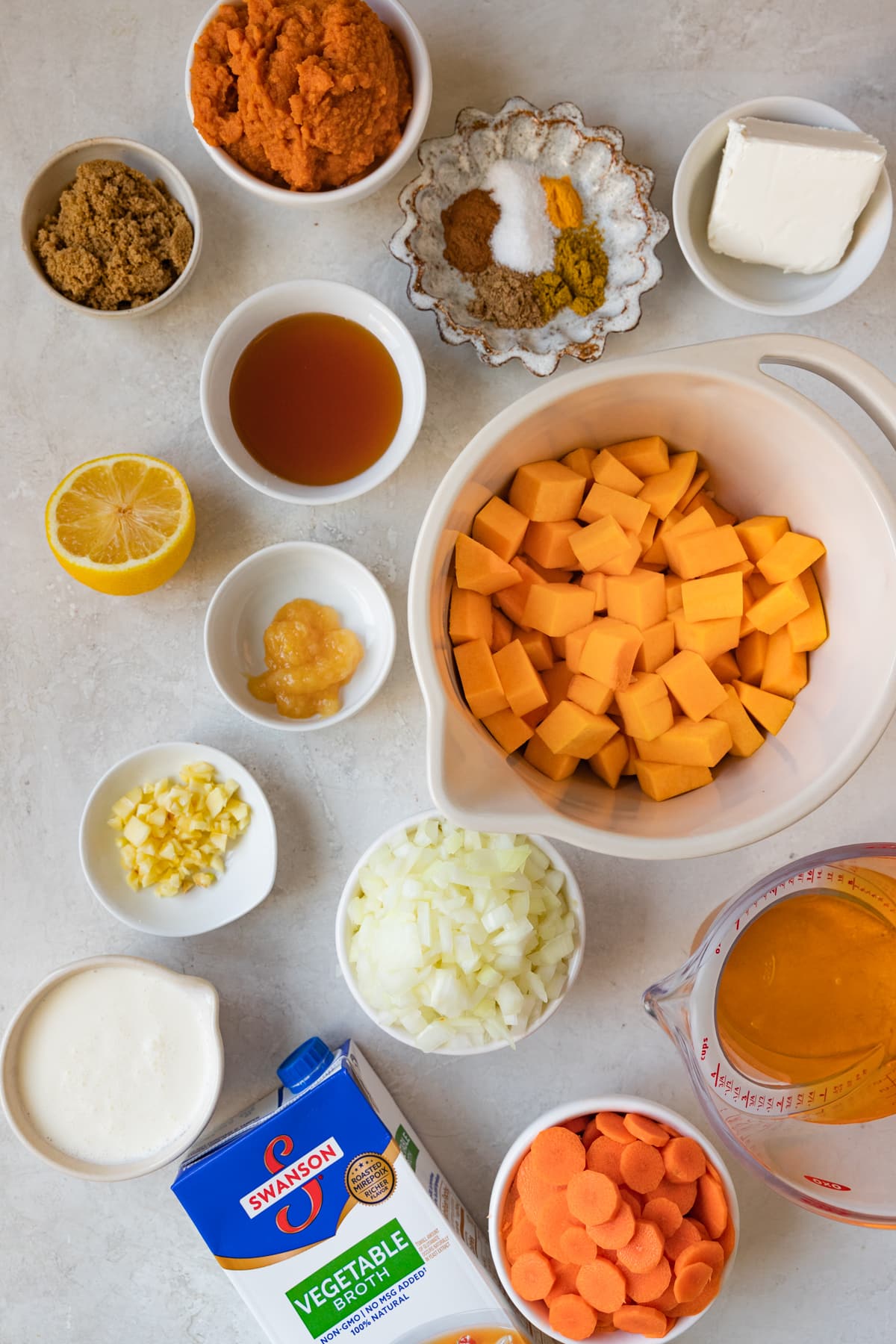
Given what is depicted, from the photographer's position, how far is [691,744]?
1.25 m

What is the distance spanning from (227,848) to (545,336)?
1.00m

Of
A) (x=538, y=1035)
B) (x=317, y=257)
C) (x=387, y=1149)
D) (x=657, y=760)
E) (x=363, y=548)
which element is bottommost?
(x=538, y=1035)

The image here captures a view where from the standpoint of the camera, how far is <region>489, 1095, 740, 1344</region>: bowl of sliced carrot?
140 cm

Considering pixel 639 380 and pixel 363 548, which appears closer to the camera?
pixel 639 380

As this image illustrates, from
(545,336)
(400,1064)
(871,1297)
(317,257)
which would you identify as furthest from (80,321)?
(871,1297)

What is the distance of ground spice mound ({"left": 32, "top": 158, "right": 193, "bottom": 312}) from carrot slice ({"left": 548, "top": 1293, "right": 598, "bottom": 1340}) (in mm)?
1679

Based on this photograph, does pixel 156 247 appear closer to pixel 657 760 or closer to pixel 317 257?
pixel 317 257

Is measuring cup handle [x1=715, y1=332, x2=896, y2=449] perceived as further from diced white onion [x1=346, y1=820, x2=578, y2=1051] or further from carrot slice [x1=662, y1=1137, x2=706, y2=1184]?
Result: carrot slice [x1=662, y1=1137, x2=706, y2=1184]

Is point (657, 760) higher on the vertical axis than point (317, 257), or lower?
lower

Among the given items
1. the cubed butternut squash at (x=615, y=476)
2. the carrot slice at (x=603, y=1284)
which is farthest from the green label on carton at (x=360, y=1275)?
the cubed butternut squash at (x=615, y=476)

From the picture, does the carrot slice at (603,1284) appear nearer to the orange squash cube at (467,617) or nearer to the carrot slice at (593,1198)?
the carrot slice at (593,1198)

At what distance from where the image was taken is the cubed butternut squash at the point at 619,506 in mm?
1280

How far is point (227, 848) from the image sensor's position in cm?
160

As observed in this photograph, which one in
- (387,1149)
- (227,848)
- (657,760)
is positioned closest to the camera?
(657,760)
